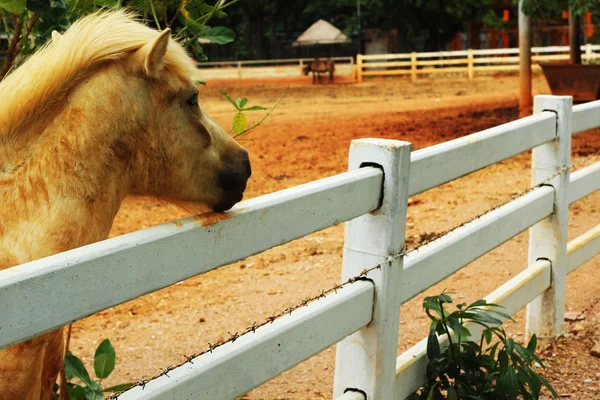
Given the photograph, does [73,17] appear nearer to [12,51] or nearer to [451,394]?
[12,51]

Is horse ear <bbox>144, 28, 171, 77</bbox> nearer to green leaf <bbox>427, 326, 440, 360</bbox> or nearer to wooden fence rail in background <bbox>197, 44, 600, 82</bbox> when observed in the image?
green leaf <bbox>427, 326, 440, 360</bbox>

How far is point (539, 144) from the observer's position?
13.0 ft

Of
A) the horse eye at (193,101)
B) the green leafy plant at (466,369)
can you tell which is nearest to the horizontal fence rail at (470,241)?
the green leafy plant at (466,369)

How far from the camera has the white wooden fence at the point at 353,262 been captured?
1728mm

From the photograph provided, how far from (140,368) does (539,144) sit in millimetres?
2383

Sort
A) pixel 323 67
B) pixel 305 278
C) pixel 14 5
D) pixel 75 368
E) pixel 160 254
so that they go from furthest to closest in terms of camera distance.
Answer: pixel 323 67 < pixel 305 278 < pixel 75 368 < pixel 14 5 < pixel 160 254

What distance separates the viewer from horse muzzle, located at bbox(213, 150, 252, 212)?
7.55 ft

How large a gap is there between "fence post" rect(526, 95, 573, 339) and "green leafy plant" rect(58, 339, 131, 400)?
236cm

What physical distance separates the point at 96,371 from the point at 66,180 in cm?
74

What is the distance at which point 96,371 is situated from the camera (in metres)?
2.63

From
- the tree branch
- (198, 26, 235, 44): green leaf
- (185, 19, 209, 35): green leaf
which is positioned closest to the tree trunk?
(198, 26, 235, 44): green leaf

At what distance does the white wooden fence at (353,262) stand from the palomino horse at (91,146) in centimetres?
23

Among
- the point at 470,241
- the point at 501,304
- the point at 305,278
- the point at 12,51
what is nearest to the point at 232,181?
the point at 470,241

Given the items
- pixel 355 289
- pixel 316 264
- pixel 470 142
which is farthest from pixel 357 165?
pixel 316 264
